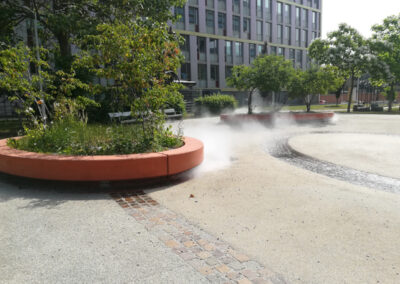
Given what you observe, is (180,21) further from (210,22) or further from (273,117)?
(273,117)

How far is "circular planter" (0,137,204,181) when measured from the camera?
15.6 ft

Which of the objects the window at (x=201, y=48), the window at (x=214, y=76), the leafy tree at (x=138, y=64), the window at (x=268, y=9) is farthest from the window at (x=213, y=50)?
the leafy tree at (x=138, y=64)

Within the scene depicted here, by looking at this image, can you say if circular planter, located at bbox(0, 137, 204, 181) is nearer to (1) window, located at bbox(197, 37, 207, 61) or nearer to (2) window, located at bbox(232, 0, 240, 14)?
(1) window, located at bbox(197, 37, 207, 61)

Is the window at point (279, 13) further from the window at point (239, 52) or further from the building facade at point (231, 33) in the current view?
the window at point (239, 52)

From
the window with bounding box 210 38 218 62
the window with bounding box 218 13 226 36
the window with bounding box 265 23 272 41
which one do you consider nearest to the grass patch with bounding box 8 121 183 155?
the window with bounding box 210 38 218 62

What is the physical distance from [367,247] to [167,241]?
2037 millimetres

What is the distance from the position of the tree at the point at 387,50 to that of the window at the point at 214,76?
1752 centimetres

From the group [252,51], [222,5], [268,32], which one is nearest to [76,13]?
[222,5]

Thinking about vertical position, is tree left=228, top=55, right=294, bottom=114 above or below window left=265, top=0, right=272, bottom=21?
below

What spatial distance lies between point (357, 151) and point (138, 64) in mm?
6337

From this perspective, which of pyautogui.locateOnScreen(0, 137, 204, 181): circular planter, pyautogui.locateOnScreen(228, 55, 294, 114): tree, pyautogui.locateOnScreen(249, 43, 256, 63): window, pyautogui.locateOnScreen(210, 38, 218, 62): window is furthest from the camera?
pyautogui.locateOnScreen(249, 43, 256, 63): window

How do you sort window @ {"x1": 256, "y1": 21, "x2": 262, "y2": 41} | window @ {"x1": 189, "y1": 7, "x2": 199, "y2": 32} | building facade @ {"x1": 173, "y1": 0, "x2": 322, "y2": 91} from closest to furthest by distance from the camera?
1. window @ {"x1": 189, "y1": 7, "x2": 199, "y2": 32}
2. building facade @ {"x1": 173, "y1": 0, "x2": 322, "y2": 91}
3. window @ {"x1": 256, "y1": 21, "x2": 262, "y2": 41}

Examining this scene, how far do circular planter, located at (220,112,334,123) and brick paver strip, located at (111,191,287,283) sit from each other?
12.5 meters

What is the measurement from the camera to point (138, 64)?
5770mm
